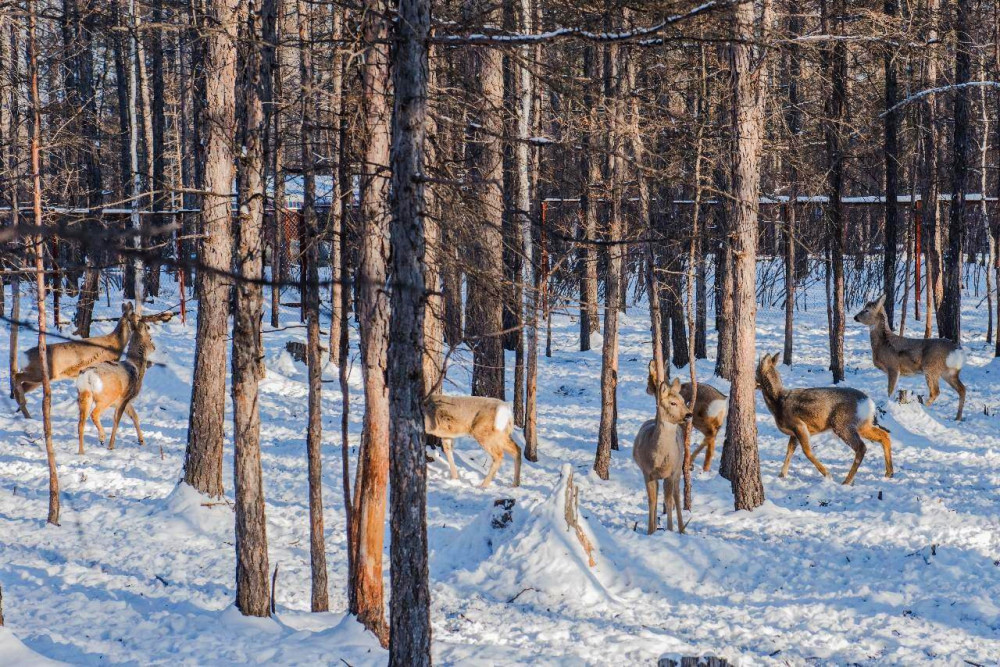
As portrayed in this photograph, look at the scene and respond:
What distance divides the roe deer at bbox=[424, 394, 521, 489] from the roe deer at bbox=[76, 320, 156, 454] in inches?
185

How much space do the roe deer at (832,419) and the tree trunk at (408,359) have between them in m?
9.38

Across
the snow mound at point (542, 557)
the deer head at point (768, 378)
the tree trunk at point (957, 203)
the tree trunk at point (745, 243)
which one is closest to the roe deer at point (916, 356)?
the tree trunk at point (957, 203)

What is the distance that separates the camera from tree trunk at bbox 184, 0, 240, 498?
11.3m

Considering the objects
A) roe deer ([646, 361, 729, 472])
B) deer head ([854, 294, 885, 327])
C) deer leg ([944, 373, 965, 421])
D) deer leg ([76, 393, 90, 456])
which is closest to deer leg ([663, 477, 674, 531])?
roe deer ([646, 361, 729, 472])

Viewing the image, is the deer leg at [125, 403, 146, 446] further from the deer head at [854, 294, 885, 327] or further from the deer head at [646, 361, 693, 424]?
the deer head at [854, 294, 885, 327]

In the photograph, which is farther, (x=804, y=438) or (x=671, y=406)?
(x=804, y=438)

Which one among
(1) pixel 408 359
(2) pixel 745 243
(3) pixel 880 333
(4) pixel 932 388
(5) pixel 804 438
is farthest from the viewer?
(3) pixel 880 333

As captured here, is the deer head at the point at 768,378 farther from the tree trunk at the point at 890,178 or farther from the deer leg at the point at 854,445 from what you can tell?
the tree trunk at the point at 890,178

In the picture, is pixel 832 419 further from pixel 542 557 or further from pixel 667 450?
pixel 542 557

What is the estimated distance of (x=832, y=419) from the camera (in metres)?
14.0

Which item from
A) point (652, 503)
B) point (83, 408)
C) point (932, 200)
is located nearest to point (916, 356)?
point (932, 200)

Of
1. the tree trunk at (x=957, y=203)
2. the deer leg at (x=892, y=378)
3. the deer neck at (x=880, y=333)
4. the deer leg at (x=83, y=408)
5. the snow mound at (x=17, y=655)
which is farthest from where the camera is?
the tree trunk at (x=957, y=203)

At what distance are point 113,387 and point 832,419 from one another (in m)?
11.2

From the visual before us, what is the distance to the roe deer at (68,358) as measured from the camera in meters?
16.1
